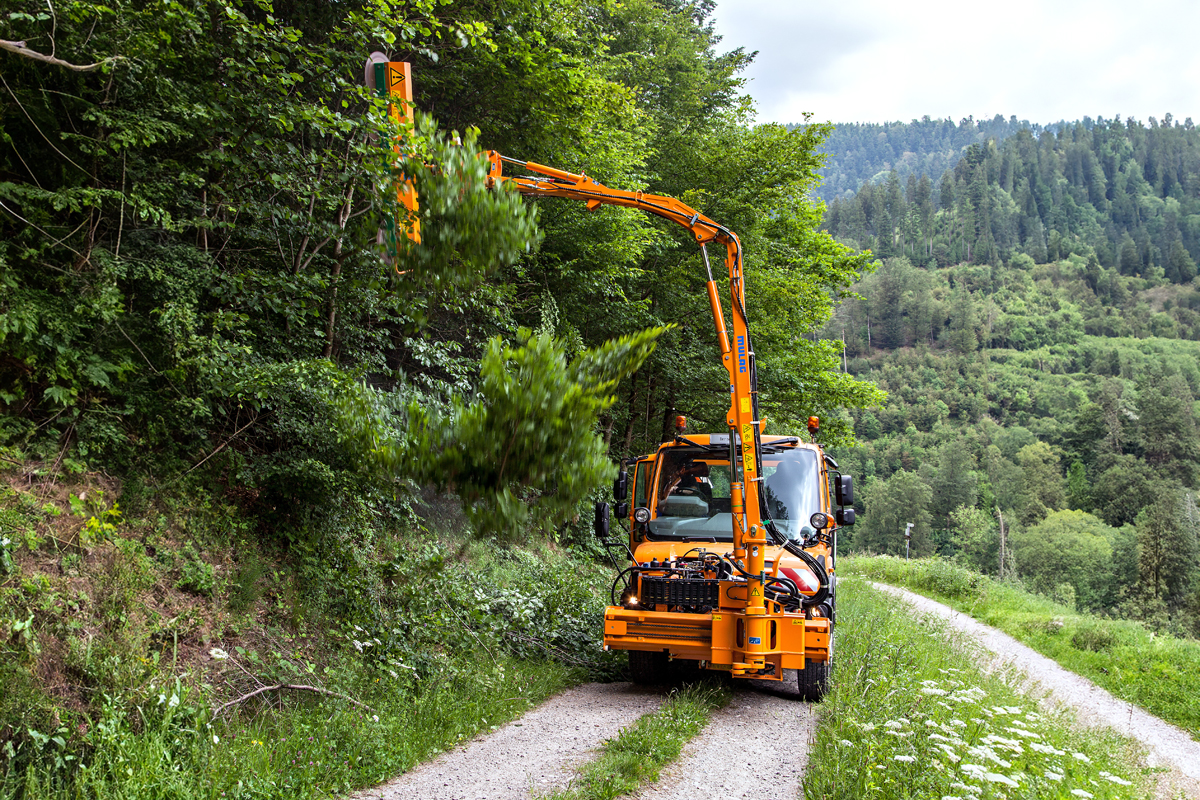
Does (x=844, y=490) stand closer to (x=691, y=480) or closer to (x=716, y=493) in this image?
(x=716, y=493)

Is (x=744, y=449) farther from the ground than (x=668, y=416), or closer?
farther from the ground

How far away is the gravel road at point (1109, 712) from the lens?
9.55 meters

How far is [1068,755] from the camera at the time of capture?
607 centimetres

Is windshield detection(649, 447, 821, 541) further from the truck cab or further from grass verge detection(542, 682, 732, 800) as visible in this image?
grass verge detection(542, 682, 732, 800)

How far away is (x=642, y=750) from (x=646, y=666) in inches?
99.9

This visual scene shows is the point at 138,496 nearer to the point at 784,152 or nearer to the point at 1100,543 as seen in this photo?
the point at 784,152

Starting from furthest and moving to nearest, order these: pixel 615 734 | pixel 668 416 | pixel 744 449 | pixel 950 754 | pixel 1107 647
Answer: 1. pixel 668 416
2. pixel 1107 647
3. pixel 744 449
4. pixel 615 734
5. pixel 950 754

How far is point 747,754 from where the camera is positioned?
20.7 feet

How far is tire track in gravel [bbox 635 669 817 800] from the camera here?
549 centimetres

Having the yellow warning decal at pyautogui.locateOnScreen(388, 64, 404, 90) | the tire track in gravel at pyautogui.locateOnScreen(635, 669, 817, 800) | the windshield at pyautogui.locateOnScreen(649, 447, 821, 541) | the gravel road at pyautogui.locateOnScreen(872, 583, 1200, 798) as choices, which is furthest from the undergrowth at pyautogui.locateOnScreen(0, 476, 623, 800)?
the gravel road at pyautogui.locateOnScreen(872, 583, 1200, 798)

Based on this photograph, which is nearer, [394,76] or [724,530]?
[394,76]

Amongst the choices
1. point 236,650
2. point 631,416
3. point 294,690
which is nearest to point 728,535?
point 294,690

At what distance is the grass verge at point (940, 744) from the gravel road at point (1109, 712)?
1.25 meters

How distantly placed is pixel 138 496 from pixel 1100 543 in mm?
78514
